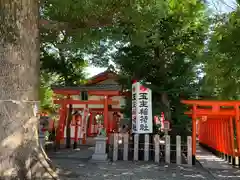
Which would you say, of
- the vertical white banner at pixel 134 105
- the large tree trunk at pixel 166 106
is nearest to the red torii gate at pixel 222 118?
the large tree trunk at pixel 166 106

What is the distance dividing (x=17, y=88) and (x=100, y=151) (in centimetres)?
524

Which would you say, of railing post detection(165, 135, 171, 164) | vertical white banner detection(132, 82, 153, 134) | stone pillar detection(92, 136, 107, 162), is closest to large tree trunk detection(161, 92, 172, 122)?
vertical white banner detection(132, 82, 153, 134)

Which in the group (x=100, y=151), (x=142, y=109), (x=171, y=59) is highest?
(x=171, y=59)

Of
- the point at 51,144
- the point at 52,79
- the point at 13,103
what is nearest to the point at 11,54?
the point at 13,103

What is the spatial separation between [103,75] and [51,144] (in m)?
5.44

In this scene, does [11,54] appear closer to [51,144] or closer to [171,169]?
[171,169]

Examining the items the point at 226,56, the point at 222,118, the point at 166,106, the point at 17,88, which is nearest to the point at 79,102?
the point at 166,106

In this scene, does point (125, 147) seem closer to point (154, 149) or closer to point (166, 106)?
point (154, 149)

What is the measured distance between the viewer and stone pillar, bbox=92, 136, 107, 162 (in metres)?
9.33

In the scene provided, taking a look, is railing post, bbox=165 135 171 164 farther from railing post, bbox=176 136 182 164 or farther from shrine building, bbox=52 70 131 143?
shrine building, bbox=52 70 131 143

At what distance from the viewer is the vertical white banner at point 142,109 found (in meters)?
9.31

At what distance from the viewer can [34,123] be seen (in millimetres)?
5129

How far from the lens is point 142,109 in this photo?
9.36 m

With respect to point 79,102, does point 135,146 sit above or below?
below
